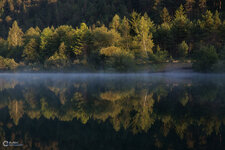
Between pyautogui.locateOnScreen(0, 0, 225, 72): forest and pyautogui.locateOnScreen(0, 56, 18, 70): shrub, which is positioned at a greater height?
pyautogui.locateOnScreen(0, 0, 225, 72): forest

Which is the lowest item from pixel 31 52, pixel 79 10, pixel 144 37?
pixel 31 52

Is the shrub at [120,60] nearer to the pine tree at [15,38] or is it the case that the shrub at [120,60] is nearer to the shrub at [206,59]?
the shrub at [206,59]

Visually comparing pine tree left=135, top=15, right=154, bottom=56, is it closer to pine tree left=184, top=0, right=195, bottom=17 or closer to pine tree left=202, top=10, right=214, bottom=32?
pine tree left=202, top=10, right=214, bottom=32

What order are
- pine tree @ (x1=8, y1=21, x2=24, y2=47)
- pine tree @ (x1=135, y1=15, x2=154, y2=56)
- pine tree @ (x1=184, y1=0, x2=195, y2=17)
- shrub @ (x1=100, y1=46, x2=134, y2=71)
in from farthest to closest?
pine tree @ (x1=8, y1=21, x2=24, y2=47)
pine tree @ (x1=184, y1=0, x2=195, y2=17)
pine tree @ (x1=135, y1=15, x2=154, y2=56)
shrub @ (x1=100, y1=46, x2=134, y2=71)

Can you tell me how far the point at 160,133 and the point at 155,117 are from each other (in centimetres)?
173

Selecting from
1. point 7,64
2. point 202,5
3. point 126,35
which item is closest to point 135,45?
point 126,35

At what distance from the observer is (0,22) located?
107m

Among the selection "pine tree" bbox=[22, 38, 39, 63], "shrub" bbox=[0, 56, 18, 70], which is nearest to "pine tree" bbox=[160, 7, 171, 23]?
"pine tree" bbox=[22, 38, 39, 63]

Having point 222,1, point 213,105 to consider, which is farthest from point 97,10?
point 213,105

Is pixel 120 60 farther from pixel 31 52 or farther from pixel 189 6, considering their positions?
pixel 189 6

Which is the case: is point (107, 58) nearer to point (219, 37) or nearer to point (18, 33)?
point (219, 37)

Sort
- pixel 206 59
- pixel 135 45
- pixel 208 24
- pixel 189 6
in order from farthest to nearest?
pixel 189 6
pixel 135 45
pixel 208 24
pixel 206 59

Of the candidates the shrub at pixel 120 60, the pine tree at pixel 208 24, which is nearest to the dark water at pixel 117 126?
the shrub at pixel 120 60

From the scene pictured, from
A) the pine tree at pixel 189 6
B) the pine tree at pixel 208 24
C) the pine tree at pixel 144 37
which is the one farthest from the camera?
the pine tree at pixel 189 6
